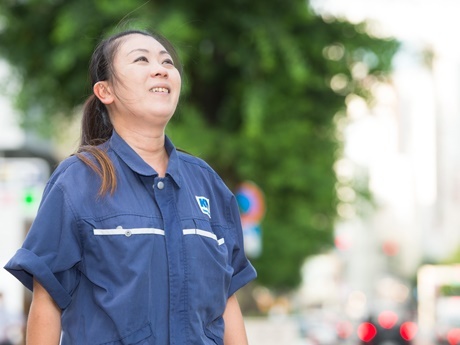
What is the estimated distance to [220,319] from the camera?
319cm

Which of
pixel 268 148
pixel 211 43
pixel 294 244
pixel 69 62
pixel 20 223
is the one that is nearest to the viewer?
pixel 20 223

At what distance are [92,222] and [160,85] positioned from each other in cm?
44

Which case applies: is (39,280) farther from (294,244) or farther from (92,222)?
(294,244)

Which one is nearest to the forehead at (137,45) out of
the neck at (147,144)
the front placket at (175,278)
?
the neck at (147,144)

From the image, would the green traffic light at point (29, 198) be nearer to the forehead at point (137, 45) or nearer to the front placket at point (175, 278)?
the forehead at point (137, 45)

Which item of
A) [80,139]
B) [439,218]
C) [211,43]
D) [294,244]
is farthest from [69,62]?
[439,218]

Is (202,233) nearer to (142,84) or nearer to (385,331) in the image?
(142,84)

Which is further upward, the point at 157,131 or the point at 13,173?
the point at 157,131

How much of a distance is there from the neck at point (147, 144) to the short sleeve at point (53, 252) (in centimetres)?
30

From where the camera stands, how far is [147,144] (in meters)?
3.22

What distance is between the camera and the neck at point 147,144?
321 cm

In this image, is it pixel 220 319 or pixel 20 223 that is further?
pixel 20 223

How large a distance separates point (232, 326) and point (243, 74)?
14.5 meters

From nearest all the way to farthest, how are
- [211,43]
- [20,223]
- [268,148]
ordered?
[20,223], [211,43], [268,148]
